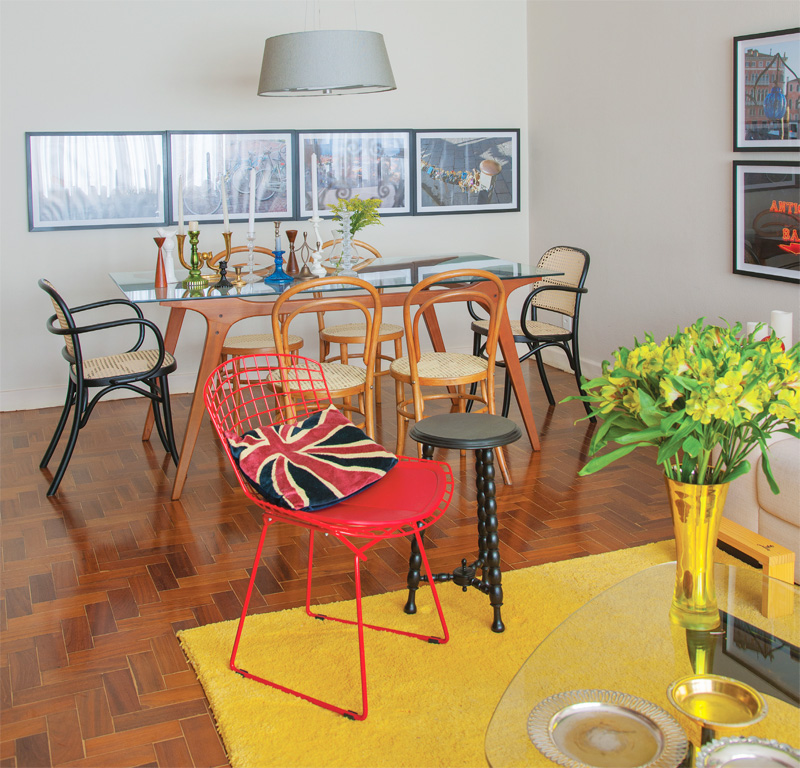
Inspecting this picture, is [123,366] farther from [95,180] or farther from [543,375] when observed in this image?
[543,375]

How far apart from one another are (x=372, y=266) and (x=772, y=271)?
1930 mm

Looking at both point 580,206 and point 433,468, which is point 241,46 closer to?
point 580,206

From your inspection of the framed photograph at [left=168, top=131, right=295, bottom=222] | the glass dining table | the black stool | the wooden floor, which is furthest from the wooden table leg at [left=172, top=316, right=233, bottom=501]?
the framed photograph at [left=168, top=131, right=295, bottom=222]

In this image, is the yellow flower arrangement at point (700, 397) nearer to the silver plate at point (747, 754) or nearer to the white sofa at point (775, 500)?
the silver plate at point (747, 754)

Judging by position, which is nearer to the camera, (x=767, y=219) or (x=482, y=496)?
(x=482, y=496)

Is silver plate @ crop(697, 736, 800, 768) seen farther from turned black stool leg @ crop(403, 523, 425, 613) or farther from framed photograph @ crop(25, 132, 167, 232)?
framed photograph @ crop(25, 132, 167, 232)

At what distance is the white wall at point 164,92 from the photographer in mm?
5145

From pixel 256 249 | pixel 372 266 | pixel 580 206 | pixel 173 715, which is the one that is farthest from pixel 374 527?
pixel 580 206

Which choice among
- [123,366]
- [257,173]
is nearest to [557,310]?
[257,173]

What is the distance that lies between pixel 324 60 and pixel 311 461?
2122 mm

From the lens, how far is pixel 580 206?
18.7ft

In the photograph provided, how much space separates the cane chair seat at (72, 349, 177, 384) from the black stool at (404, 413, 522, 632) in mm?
1732

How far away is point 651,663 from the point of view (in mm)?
1707

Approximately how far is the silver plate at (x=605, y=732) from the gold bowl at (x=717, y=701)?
57 mm
